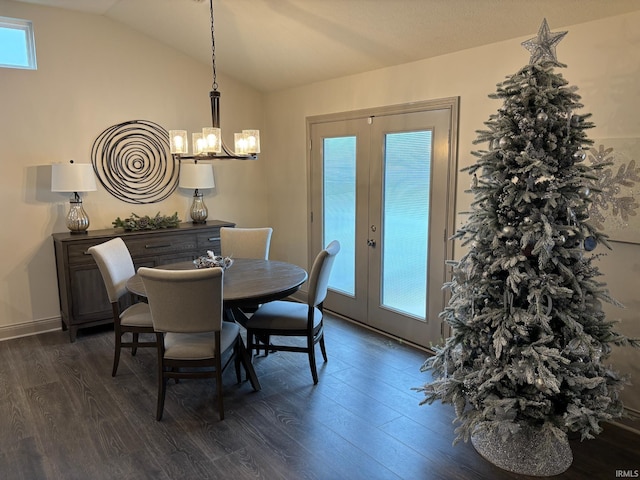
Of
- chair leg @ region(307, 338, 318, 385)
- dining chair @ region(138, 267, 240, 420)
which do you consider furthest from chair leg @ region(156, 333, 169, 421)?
chair leg @ region(307, 338, 318, 385)

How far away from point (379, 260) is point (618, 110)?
2241 mm

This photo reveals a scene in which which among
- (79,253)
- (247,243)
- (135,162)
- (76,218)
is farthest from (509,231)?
(135,162)

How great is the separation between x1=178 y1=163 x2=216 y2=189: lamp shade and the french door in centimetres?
117

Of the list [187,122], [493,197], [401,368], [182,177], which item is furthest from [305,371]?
[187,122]

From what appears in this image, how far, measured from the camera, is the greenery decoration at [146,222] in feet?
14.9

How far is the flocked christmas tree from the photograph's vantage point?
7.39 feet

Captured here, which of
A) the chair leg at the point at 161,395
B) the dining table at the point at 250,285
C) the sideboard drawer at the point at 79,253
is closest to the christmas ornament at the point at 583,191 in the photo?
the dining table at the point at 250,285

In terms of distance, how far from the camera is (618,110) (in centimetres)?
263

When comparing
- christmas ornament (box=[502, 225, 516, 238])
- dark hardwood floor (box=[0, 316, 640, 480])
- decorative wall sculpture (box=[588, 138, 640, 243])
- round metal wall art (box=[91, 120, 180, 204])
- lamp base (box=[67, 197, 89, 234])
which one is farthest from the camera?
round metal wall art (box=[91, 120, 180, 204])

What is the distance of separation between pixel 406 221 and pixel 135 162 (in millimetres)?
2900

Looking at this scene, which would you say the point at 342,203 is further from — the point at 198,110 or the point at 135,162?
the point at 135,162

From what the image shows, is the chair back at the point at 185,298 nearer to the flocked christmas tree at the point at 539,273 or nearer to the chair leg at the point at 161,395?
the chair leg at the point at 161,395

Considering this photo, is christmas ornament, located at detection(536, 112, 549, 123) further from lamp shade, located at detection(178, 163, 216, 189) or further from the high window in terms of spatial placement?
the high window

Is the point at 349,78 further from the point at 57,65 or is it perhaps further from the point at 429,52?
the point at 57,65
